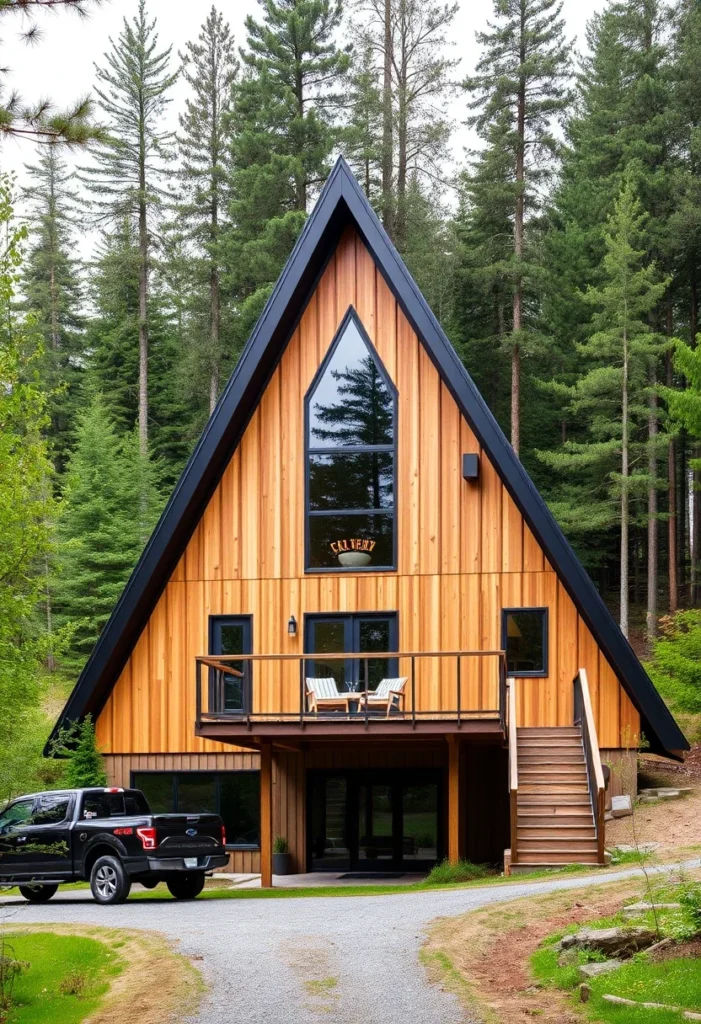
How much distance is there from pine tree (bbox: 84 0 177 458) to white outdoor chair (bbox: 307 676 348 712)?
2396 cm

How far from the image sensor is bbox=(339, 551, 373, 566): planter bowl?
21.1 meters

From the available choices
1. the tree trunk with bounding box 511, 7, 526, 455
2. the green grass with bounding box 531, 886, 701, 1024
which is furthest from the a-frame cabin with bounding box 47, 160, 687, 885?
the tree trunk with bounding box 511, 7, 526, 455

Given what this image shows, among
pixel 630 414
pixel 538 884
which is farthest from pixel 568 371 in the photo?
pixel 538 884

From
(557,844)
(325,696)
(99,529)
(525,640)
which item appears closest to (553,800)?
(557,844)

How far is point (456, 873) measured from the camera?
680 inches

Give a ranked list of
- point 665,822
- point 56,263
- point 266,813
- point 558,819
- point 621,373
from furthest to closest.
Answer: point 56,263 < point 621,373 < point 665,822 < point 266,813 < point 558,819

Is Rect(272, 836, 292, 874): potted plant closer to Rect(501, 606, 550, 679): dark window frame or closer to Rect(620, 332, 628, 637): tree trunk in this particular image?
Rect(501, 606, 550, 679): dark window frame

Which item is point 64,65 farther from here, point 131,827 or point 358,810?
point 358,810

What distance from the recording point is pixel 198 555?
70.8ft

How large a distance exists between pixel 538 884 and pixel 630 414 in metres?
27.4

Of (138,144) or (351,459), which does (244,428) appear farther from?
(138,144)

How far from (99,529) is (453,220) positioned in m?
18.2

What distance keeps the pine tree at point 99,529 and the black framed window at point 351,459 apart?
568 inches

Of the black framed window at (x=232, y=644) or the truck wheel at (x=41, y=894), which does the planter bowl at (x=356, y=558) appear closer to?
the black framed window at (x=232, y=644)
